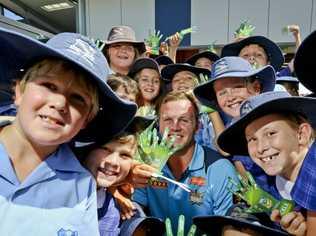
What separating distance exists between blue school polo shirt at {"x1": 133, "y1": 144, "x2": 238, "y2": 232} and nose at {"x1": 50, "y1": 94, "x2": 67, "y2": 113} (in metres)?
0.81

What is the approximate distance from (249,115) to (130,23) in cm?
591

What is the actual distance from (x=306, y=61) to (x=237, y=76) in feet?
2.37

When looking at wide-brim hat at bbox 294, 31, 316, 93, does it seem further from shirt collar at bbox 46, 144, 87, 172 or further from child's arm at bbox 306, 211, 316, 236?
shirt collar at bbox 46, 144, 87, 172

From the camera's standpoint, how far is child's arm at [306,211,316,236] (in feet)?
3.53

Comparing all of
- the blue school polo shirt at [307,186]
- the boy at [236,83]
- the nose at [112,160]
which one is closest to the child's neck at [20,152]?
the nose at [112,160]

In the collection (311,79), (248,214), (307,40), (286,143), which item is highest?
(307,40)

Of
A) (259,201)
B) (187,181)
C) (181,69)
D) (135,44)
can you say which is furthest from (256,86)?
(135,44)

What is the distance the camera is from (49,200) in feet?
3.17

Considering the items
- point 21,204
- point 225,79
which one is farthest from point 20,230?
point 225,79

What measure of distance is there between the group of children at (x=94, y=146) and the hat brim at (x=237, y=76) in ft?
0.06

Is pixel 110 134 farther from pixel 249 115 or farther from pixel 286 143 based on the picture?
pixel 286 143

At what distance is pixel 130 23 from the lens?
6.91 metres

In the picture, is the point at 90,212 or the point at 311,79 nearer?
the point at 90,212

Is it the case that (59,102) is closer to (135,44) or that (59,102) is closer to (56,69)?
(56,69)
